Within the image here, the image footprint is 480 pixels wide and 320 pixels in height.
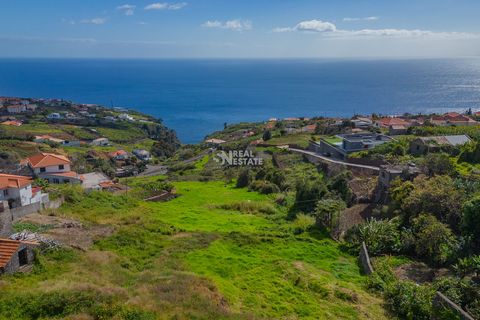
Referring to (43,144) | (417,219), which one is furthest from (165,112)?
(417,219)

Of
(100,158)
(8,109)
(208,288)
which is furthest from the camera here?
(8,109)

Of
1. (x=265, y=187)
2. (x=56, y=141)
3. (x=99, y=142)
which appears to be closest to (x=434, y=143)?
(x=265, y=187)

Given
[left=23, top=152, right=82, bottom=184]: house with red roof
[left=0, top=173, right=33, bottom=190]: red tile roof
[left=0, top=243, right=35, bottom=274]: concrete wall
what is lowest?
[left=23, top=152, right=82, bottom=184]: house with red roof

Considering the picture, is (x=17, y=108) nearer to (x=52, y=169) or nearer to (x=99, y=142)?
(x=99, y=142)

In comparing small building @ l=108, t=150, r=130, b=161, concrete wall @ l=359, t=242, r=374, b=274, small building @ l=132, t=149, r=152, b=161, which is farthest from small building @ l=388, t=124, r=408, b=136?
small building @ l=132, t=149, r=152, b=161

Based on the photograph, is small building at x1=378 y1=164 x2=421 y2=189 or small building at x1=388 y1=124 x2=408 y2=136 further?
small building at x1=388 y1=124 x2=408 y2=136

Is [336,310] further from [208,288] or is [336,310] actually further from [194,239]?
[194,239]

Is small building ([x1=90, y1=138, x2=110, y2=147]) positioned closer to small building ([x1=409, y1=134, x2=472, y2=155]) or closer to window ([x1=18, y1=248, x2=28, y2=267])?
small building ([x1=409, y1=134, x2=472, y2=155])
